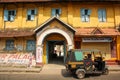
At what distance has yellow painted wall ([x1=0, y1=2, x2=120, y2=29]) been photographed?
23.8 m

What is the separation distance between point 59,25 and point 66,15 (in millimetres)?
2573

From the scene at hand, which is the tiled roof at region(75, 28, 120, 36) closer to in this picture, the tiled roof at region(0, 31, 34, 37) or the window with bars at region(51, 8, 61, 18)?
the window with bars at region(51, 8, 61, 18)

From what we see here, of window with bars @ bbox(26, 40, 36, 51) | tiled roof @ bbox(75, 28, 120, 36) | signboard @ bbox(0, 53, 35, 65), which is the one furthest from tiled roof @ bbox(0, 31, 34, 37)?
tiled roof @ bbox(75, 28, 120, 36)

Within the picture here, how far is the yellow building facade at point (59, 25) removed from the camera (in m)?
22.6

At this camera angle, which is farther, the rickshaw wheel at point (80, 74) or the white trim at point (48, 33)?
the white trim at point (48, 33)

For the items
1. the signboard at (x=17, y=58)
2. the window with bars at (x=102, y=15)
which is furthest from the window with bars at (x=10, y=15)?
the window with bars at (x=102, y=15)

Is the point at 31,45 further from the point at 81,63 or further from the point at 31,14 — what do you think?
the point at 81,63

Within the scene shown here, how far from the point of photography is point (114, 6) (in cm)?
2394

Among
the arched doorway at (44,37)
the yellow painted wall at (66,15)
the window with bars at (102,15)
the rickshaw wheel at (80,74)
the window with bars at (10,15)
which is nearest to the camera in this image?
the rickshaw wheel at (80,74)

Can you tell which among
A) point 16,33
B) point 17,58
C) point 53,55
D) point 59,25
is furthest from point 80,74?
point 53,55

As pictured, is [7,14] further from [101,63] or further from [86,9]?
[101,63]

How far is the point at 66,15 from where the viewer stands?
2406 cm

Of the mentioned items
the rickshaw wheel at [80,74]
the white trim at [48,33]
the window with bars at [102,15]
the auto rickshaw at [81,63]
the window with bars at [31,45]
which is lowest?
the rickshaw wheel at [80,74]

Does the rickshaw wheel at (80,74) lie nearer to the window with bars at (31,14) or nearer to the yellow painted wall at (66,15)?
the yellow painted wall at (66,15)
